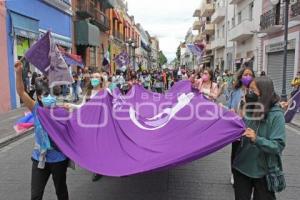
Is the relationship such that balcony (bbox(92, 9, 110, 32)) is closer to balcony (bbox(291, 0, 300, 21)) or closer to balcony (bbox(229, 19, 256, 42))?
balcony (bbox(229, 19, 256, 42))

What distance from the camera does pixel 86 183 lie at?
5871mm

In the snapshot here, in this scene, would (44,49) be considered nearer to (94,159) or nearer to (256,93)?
(94,159)

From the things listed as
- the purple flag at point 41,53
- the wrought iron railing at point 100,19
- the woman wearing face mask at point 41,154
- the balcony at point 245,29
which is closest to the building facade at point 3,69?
the purple flag at point 41,53

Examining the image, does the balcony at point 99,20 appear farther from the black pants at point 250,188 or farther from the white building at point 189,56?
the white building at point 189,56

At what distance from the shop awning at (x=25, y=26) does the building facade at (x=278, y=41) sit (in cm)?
1227

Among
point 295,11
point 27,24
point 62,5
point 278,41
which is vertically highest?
point 62,5

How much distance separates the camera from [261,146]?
3.23 metres

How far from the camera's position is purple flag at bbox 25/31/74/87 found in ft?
15.4

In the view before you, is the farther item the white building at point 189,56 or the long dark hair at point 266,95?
the white building at point 189,56

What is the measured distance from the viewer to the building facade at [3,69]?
1395 centimetres

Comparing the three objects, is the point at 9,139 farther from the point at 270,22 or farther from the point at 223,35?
the point at 223,35

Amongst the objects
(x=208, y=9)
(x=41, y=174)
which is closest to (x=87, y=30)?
(x=41, y=174)

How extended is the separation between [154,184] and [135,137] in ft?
4.16

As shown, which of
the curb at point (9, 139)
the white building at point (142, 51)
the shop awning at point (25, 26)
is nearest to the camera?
the curb at point (9, 139)
